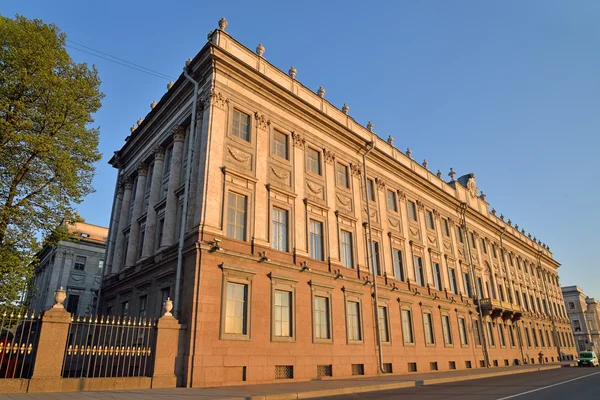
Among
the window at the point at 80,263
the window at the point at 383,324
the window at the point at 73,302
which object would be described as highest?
the window at the point at 80,263

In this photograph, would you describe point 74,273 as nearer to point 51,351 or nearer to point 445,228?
point 51,351

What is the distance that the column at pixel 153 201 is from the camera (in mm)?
21344

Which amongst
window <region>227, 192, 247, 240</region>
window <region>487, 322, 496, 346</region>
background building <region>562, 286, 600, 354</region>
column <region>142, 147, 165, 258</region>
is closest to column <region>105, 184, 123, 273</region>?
column <region>142, 147, 165, 258</region>

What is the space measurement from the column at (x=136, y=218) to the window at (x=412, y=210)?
20.0 m

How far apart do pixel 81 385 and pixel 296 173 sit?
13.9 meters

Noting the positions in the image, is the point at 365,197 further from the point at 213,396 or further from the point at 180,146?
the point at 213,396

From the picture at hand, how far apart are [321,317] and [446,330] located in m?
14.5

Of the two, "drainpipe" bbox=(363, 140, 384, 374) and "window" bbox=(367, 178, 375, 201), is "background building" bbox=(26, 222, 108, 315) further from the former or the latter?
"drainpipe" bbox=(363, 140, 384, 374)

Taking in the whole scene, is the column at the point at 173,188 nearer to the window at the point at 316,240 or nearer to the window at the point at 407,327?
the window at the point at 316,240

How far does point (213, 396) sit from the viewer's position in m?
11.6

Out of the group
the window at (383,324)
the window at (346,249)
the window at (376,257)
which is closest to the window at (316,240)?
the window at (346,249)

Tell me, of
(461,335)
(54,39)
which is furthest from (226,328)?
(461,335)

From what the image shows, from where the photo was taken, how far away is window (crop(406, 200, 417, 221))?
31.5 metres

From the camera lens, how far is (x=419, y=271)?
30.0 m
